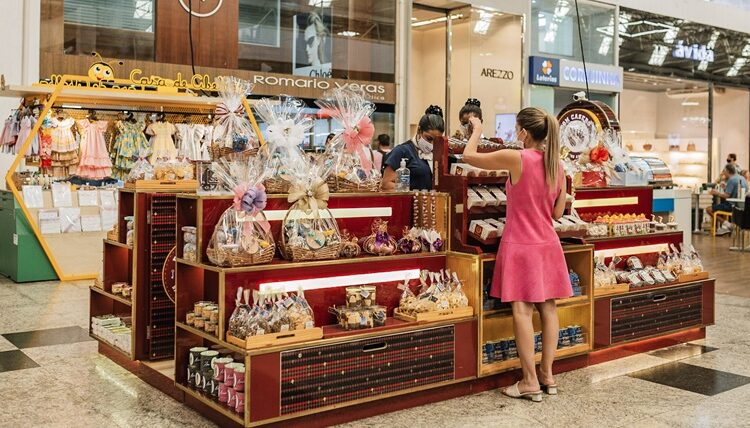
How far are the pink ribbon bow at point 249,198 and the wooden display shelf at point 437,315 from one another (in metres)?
1.05

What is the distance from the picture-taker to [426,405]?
4.06 meters

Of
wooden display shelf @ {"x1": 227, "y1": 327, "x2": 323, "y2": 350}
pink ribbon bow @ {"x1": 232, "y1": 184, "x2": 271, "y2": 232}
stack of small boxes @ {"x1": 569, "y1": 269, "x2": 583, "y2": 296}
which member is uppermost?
pink ribbon bow @ {"x1": 232, "y1": 184, "x2": 271, "y2": 232}

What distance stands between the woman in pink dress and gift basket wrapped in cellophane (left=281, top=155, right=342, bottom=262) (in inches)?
33.8

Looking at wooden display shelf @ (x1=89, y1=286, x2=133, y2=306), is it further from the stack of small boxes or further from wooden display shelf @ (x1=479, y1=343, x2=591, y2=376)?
the stack of small boxes

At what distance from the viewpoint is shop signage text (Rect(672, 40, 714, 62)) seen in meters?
17.1

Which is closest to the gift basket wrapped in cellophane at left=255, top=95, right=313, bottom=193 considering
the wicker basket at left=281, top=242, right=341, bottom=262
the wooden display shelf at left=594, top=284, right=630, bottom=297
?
the wicker basket at left=281, top=242, right=341, bottom=262

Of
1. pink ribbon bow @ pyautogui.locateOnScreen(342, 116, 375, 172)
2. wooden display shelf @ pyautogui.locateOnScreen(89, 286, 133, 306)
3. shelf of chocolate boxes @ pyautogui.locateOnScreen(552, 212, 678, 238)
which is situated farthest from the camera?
shelf of chocolate boxes @ pyautogui.locateOnScreen(552, 212, 678, 238)

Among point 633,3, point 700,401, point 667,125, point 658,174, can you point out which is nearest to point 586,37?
point 633,3

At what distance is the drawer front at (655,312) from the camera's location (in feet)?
16.7

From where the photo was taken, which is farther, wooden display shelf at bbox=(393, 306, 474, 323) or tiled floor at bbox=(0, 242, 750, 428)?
wooden display shelf at bbox=(393, 306, 474, 323)

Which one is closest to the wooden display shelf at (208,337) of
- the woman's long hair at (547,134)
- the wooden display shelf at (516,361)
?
the wooden display shelf at (516,361)

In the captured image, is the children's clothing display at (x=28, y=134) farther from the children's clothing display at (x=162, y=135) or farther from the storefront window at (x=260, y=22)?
the storefront window at (x=260, y=22)

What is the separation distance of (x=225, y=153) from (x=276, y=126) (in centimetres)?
53

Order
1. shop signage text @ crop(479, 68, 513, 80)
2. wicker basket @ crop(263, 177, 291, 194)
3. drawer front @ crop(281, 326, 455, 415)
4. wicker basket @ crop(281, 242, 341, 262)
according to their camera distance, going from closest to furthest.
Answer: drawer front @ crop(281, 326, 455, 415)
wicker basket @ crop(281, 242, 341, 262)
wicker basket @ crop(263, 177, 291, 194)
shop signage text @ crop(479, 68, 513, 80)
